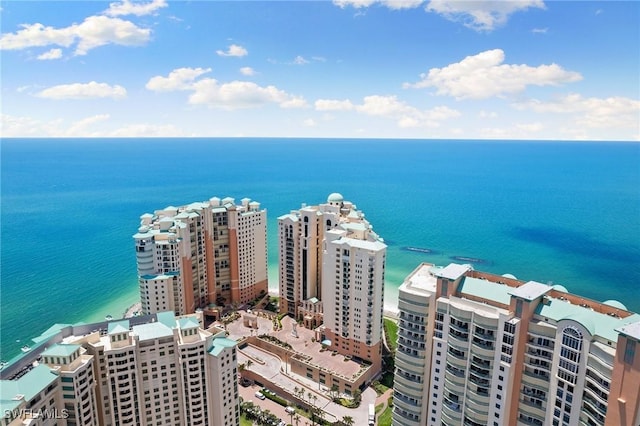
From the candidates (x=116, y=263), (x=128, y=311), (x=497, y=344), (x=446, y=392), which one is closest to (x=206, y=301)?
(x=128, y=311)

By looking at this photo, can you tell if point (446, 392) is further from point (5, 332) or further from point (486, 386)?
point (5, 332)

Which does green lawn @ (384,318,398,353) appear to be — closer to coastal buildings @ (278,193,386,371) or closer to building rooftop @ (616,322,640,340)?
coastal buildings @ (278,193,386,371)

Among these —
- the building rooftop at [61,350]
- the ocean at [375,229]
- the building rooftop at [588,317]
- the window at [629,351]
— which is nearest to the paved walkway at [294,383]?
the building rooftop at [588,317]

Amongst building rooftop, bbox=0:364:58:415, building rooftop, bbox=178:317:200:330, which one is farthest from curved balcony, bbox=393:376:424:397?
building rooftop, bbox=0:364:58:415

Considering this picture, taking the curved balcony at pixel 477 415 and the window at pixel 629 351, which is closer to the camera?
the window at pixel 629 351

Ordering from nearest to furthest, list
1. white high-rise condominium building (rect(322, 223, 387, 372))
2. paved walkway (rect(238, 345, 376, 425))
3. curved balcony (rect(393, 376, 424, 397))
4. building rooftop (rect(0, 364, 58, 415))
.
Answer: building rooftop (rect(0, 364, 58, 415)) → curved balcony (rect(393, 376, 424, 397)) → paved walkway (rect(238, 345, 376, 425)) → white high-rise condominium building (rect(322, 223, 387, 372))

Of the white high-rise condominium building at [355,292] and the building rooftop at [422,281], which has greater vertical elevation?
the building rooftop at [422,281]

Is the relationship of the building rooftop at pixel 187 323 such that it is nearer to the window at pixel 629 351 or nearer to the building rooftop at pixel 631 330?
the building rooftop at pixel 631 330
